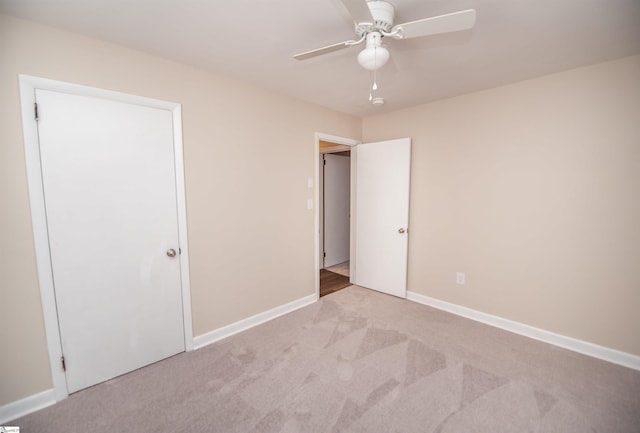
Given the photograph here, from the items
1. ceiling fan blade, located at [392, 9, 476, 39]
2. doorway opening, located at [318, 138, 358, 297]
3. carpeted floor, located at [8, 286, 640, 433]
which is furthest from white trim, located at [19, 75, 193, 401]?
doorway opening, located at [318, 138, 358, 297]

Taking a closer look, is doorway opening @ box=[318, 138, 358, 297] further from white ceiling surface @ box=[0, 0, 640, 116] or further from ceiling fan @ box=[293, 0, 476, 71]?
ceiling fan @ box=[293, 0, 476, 71]

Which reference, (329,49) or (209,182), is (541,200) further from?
(209,182)

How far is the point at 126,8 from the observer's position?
4.94ft

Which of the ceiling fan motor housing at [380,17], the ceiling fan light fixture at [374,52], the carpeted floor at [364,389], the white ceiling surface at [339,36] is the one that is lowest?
the carpeted floor at [364,389]

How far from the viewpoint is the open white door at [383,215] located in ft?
11.0

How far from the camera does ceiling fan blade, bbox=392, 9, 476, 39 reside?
121 cm

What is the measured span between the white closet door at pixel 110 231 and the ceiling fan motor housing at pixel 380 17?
5.32ft

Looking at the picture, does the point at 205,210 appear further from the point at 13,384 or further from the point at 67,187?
the point at 13,384

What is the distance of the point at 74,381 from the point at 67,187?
1.32 metres

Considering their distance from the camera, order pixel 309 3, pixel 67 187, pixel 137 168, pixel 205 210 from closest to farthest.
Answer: pixel 309 3 → pixel 67 187 → pixel 137 168 → pixel 205 210

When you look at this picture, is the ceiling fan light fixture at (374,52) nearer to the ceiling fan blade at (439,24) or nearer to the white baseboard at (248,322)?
the ceiling fan blade at (439,24)

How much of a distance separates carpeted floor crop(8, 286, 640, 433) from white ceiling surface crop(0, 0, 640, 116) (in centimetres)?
235

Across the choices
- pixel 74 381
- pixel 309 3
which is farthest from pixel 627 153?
pixel 74 381

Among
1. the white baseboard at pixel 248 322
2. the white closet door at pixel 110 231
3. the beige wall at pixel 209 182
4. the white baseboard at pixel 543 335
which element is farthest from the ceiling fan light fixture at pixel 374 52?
the white baseboard at pixel 543 335
